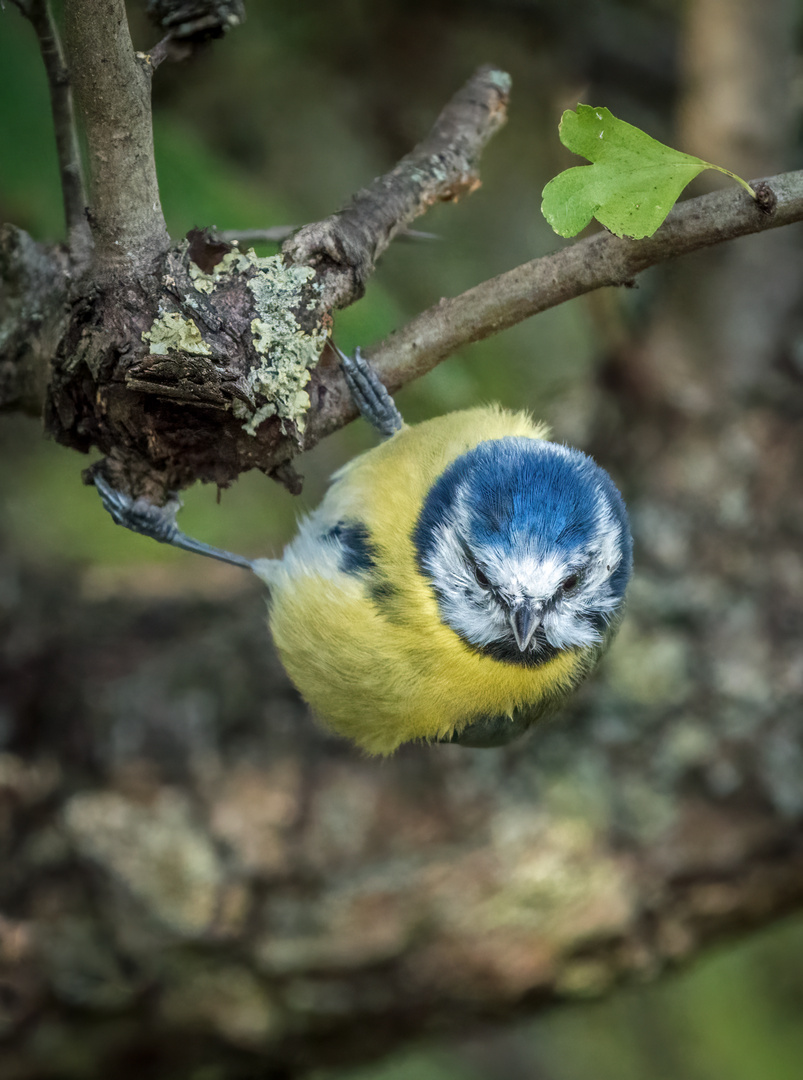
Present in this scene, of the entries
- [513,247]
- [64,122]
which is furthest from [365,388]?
[513,247]

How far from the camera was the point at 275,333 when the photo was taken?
1256 mm

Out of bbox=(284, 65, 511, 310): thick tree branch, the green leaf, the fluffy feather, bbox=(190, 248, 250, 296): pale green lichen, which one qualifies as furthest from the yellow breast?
the green leaf

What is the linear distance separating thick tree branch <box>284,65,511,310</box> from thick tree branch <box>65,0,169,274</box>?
7.7 inches

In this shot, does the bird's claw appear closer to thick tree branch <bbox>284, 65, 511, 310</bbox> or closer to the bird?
the bird

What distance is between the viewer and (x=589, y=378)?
2486 millimetres

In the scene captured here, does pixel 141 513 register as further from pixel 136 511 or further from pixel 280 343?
pixel 280 343

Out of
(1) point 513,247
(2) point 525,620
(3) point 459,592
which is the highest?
(1) point 513,247

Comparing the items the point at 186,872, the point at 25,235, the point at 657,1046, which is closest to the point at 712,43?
the point at 25,235

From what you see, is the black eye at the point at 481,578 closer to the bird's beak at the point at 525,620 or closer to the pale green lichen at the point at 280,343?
the bird's beak at the point at 525,620

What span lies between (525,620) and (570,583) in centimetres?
11

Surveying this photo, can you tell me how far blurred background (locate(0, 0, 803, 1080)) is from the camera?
217 centimetres

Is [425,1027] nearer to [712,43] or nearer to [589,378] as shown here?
[589,378]

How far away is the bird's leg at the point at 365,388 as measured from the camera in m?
1.37

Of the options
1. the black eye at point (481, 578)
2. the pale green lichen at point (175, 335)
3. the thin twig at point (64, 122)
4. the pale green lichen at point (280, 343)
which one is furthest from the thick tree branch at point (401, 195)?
the black eye at point (481, 578)
